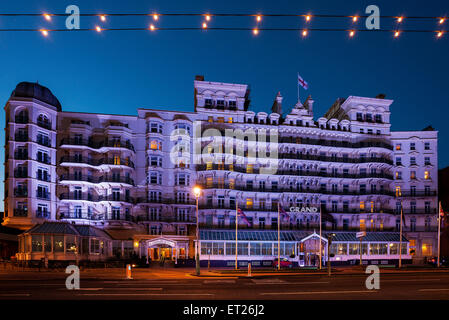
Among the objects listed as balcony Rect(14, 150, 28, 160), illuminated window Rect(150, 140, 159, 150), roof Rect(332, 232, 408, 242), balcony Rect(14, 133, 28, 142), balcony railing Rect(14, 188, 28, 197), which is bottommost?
roof Rect(332, 232, 408, 242)

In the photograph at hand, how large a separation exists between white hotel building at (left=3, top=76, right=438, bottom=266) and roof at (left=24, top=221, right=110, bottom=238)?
27 centimetres

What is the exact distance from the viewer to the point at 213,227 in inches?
1882

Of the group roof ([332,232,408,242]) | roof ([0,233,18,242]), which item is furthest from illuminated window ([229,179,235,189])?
roof ([0,233,18,242])

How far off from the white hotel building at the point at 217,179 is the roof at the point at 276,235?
0.69 ft

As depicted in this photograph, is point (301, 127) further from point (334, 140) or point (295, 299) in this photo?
point (295, 299)

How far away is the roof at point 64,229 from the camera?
3872cm

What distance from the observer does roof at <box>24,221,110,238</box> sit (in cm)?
3872

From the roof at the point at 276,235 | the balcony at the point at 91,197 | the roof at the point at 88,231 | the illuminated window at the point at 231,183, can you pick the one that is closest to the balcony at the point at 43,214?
the balcony at the point at 91,197

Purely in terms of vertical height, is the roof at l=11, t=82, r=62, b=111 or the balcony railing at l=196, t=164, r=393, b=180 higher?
the roof at l=11, t=82, r=62, b=111

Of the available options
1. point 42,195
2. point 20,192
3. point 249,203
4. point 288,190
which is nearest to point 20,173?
point 20,192

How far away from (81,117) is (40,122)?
528cm

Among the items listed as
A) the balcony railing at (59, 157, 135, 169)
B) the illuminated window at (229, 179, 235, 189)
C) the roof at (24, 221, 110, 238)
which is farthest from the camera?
the illuminated window at (229, 179, 235, 189)

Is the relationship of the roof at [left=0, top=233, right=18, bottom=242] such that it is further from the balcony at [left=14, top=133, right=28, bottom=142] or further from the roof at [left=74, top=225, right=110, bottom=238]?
the balcony at [left=14, top=133, right=28, bottom=142]
